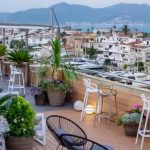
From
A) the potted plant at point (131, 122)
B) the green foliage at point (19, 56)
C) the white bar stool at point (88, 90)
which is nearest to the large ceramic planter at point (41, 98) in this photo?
the white bar stool at point (88, 90)

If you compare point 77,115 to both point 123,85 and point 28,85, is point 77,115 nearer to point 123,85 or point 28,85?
point 123,85

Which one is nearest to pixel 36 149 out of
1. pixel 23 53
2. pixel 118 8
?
pixel 23 53

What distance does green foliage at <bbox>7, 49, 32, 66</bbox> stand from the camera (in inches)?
427

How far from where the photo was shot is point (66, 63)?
9.09 m

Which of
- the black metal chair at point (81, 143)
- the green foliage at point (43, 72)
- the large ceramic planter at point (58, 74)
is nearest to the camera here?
the black metal chair at point (81, 143)

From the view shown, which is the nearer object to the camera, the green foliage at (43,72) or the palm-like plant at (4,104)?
the palm-like plant at (4,104)

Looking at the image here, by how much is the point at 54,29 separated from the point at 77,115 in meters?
3.72

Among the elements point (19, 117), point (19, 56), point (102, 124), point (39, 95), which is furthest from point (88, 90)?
point (19, 56)

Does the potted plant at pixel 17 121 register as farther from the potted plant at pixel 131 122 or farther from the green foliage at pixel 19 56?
the green foliage at pixel 19 56

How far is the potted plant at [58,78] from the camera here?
28.0ft

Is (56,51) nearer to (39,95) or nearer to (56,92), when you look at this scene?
(56,92)

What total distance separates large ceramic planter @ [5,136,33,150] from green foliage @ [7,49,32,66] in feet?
20.5

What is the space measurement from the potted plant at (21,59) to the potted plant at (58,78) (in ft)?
6.51

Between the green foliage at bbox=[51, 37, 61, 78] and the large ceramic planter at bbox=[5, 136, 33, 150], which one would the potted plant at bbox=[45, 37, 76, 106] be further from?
the large ceramic planter at bbox=[5, 136, 33, 150]
